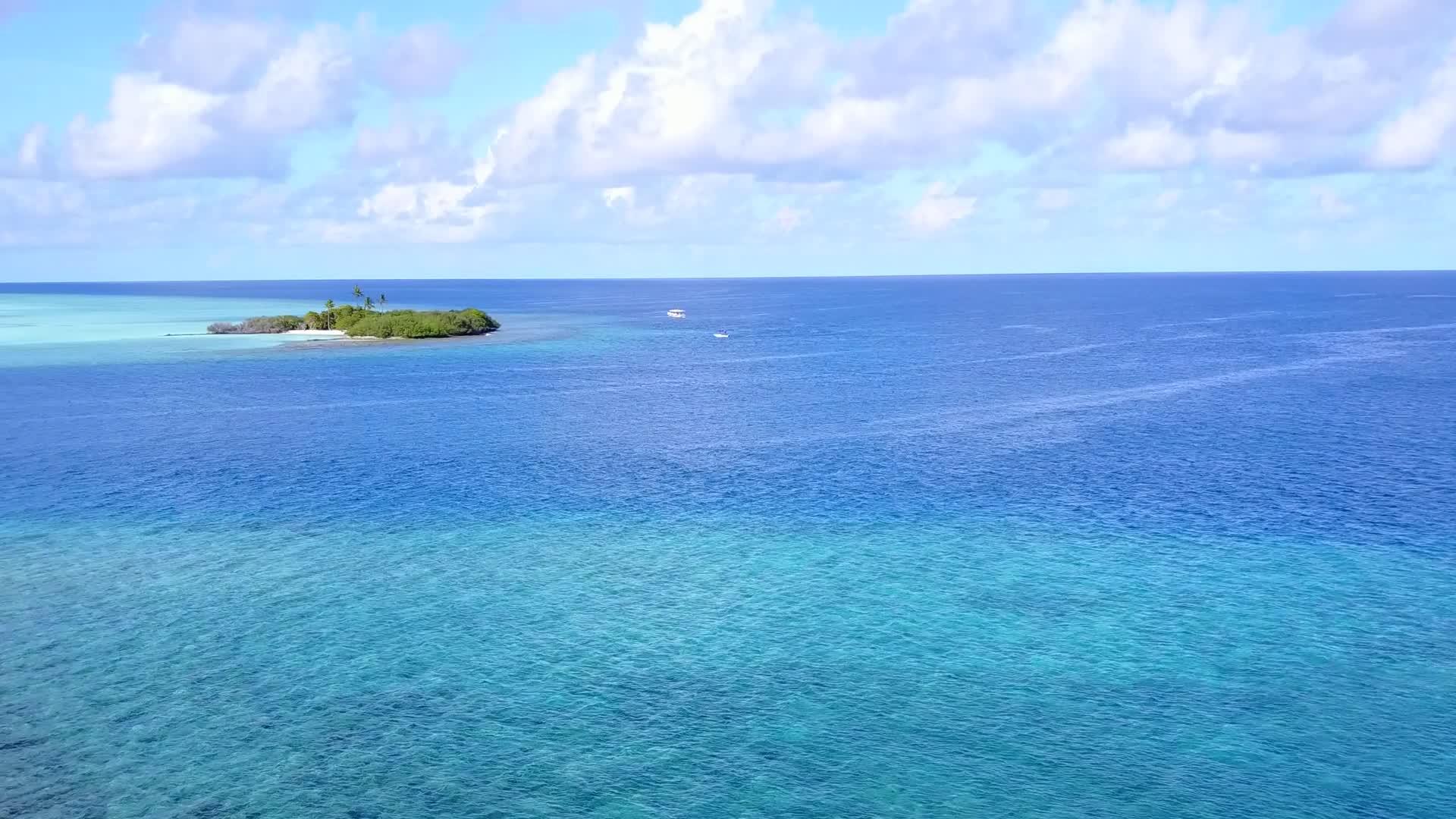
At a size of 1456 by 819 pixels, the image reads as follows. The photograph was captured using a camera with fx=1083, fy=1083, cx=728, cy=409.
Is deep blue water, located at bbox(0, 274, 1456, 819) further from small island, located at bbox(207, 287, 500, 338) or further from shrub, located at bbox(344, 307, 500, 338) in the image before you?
small island, located at bbox(207, 287, 500, 338)

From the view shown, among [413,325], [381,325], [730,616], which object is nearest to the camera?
[730,616]

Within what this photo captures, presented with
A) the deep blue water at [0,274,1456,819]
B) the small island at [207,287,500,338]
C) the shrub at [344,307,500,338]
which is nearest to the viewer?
the deep blue water at [0,274,1456,819]

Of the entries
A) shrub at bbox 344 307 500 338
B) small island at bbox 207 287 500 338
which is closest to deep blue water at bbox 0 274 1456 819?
shrub at bbox 344 307 500 338

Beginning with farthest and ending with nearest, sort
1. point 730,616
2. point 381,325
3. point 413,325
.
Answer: point 381,325
point 413,325
point 730,616

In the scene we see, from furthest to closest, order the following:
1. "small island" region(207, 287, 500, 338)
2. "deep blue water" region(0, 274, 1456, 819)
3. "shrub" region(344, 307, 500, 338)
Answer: "small island" region(207, 287, 500, 338) → "shrub" region(344, 307, 500, 338) → "deep blue water" region(0, 274, 1456, 819)

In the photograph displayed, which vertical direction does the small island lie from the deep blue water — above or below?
above

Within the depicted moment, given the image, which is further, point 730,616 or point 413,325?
point 413,325

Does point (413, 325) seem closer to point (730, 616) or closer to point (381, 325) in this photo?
point (381, 325)

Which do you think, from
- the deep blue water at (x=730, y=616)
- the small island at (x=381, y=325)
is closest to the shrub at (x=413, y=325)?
the small island at (x=381, y=325)

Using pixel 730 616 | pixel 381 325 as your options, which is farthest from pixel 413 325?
pixel 730 616

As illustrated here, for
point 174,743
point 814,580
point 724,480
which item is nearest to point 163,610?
point 174,743
